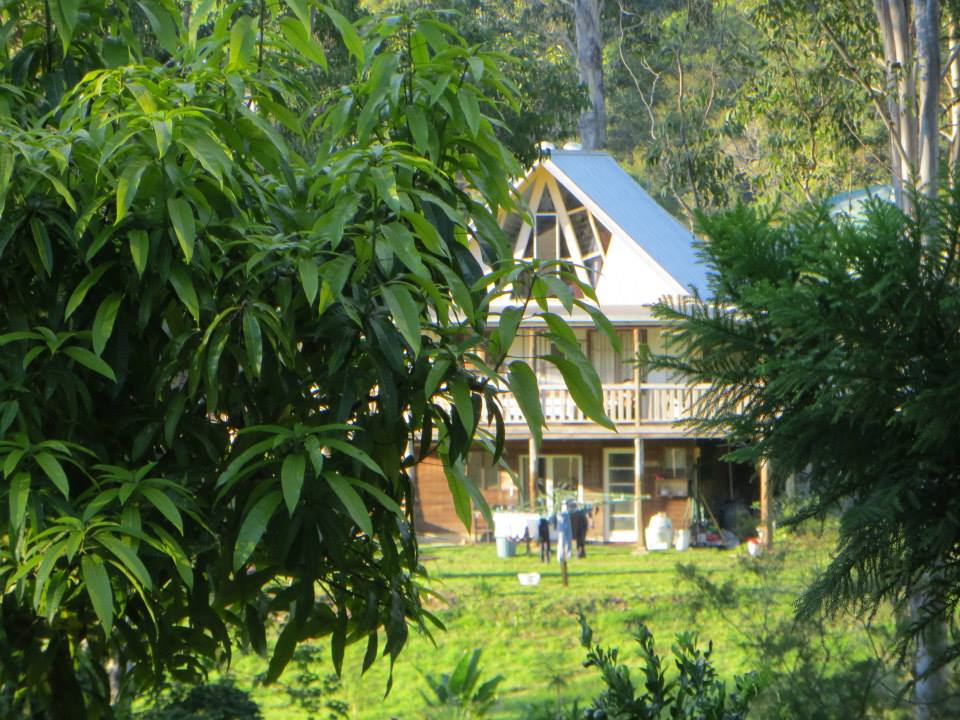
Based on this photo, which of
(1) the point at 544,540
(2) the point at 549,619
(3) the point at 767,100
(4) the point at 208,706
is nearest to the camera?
(4) the point at 208,706

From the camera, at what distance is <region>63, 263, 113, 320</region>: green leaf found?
269 centimetres

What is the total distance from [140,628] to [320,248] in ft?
3.60

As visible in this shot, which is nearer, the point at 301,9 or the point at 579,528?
the point at 301,9

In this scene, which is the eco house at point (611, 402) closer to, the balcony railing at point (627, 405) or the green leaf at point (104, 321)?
the balcony railing at point (627, 405)

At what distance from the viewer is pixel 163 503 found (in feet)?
8.45

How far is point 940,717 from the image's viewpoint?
5.81m

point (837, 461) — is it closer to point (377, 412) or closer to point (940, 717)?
point (377, 412)

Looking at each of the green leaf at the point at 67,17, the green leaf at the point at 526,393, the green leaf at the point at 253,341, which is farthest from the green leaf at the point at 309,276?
the green leaf at the point at 67,17

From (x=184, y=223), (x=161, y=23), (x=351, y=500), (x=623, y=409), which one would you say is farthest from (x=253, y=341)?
(x=623, y=409)

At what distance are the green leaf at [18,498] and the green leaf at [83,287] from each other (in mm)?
370

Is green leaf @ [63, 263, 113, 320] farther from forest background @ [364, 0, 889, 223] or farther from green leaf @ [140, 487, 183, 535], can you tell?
forest background @ [364, 0, 889, 223]

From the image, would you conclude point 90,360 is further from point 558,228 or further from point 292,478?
point 558,228

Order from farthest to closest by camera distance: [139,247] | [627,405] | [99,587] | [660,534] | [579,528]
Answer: [660,534] → [627,405] → [579,528] → [139,247] → [99,587]

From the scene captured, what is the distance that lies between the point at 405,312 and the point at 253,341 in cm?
33
